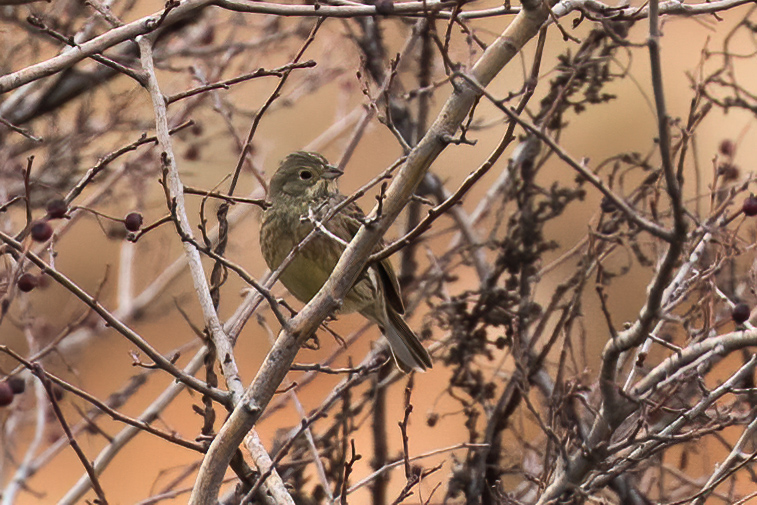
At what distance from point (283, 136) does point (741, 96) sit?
475 centimetres

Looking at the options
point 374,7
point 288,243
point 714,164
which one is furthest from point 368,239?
point 288,243

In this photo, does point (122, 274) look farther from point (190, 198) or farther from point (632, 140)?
point (632, 140)

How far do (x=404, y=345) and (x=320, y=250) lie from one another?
773 mm

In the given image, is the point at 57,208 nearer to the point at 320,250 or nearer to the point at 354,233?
the point at 320,250

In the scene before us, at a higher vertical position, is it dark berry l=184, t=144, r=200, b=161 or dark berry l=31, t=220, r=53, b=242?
dark berry l=184, t=144, r=200, b=161

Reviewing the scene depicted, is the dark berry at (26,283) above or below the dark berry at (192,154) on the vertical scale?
below

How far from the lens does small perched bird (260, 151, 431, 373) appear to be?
5395 mm

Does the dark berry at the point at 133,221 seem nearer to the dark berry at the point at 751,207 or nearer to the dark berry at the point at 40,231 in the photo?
the dark berry at the point at 40,231

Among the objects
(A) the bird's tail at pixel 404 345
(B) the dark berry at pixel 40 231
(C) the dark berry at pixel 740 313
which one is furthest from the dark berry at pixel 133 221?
(C) the dark berry at pixel 740 313

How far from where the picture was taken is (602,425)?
12.3ft

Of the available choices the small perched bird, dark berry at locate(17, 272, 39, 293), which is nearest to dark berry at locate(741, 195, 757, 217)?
the small perched bird

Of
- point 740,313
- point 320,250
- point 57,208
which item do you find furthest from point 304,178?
point 740,313

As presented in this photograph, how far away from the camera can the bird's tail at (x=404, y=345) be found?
5.60 metres

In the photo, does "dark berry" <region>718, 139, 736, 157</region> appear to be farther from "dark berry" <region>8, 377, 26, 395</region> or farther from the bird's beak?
"dark berry" <region>8, 377, 26, 395</region>
